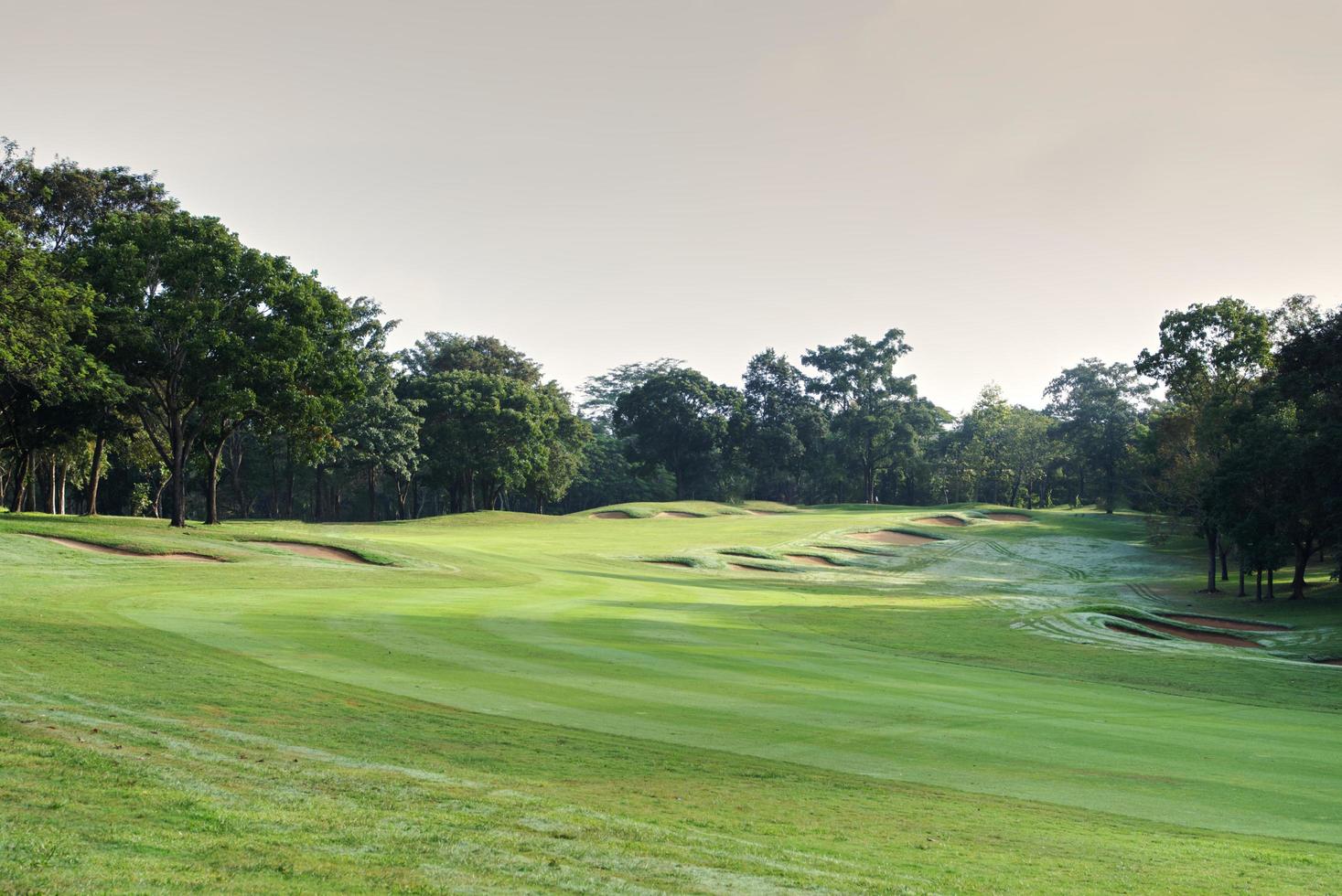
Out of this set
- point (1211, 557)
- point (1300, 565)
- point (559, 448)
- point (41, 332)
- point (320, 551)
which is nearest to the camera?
point (41, 332)

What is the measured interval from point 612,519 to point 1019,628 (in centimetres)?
5009

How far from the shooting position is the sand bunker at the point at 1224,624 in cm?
3720

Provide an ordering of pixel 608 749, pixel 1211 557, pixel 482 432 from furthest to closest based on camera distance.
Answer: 1. pixel 482 432
2. pixel 1211 557
3. pixel 608 749

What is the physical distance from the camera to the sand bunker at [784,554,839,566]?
59.4 metres

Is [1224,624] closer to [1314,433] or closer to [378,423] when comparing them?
[1314,433]

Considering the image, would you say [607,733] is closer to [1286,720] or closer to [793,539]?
[1286,720]

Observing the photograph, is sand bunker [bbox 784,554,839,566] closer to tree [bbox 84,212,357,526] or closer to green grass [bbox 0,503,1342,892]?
green grass [bbox 0,503,1342,892]

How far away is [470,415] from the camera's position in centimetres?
8575

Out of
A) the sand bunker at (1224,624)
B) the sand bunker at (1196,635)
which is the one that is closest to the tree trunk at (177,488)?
the sand bunker at (1196,635)

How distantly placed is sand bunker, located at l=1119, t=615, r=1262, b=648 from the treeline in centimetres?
860

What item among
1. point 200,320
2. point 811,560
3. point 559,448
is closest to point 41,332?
point 200,320

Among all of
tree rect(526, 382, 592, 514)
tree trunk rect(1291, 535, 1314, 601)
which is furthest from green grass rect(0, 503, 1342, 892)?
tree rect(526, 382, 592, 514)

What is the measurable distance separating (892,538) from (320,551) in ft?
150

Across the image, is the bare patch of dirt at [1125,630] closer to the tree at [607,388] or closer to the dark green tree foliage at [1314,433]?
the dark green tree foliage at [1314,433]
